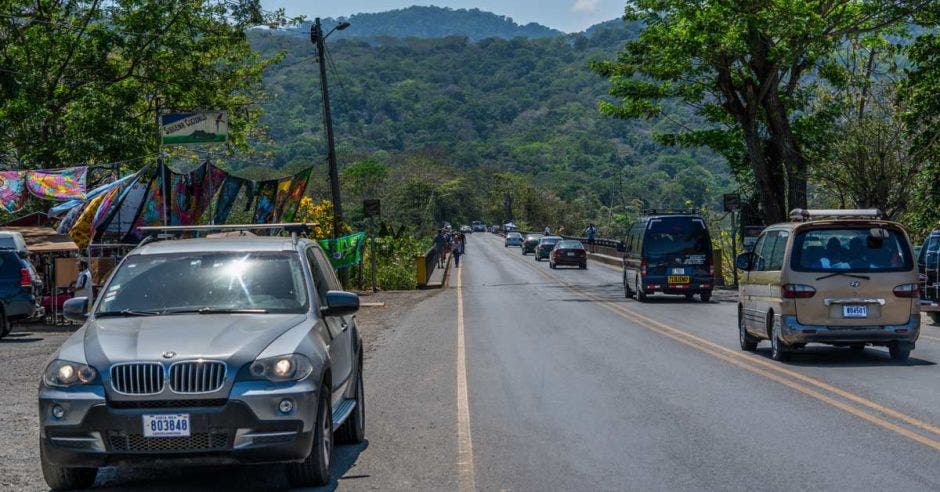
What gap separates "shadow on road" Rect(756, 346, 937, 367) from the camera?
47.2 feet

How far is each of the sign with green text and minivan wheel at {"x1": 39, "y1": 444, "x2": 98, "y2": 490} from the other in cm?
2609

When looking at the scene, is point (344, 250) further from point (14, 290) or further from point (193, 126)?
point (14, 290)

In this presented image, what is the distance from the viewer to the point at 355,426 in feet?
30.0

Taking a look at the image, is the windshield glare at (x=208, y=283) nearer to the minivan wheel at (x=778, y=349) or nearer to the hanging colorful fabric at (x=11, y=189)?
the minivan wheel at (x=778, y=349)

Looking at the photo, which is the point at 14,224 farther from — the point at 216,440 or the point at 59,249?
the point at 216,440

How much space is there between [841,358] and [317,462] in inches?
399

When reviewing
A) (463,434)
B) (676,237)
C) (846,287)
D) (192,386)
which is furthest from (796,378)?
(676,237)

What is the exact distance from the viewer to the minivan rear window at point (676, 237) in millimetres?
29812

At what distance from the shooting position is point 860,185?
32.1 metres

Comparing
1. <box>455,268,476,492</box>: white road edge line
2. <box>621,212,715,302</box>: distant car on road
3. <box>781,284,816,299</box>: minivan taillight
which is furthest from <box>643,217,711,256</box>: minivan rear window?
<box>781,284,816,299</box>: minivan taillight

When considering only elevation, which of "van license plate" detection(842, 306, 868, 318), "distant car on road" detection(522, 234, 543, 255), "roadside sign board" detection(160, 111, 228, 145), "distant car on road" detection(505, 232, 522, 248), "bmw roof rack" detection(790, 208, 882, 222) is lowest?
"distant car on road" detection(505, 232, 522, 248)

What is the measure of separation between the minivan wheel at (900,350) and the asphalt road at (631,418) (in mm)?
191

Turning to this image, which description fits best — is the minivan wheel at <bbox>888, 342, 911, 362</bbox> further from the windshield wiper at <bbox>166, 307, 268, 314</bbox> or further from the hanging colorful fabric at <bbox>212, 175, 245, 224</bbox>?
the hanging colorful fabric at <bbox>212, 175, 245, 224</bbox>

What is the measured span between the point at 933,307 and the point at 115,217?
17.4 metres
